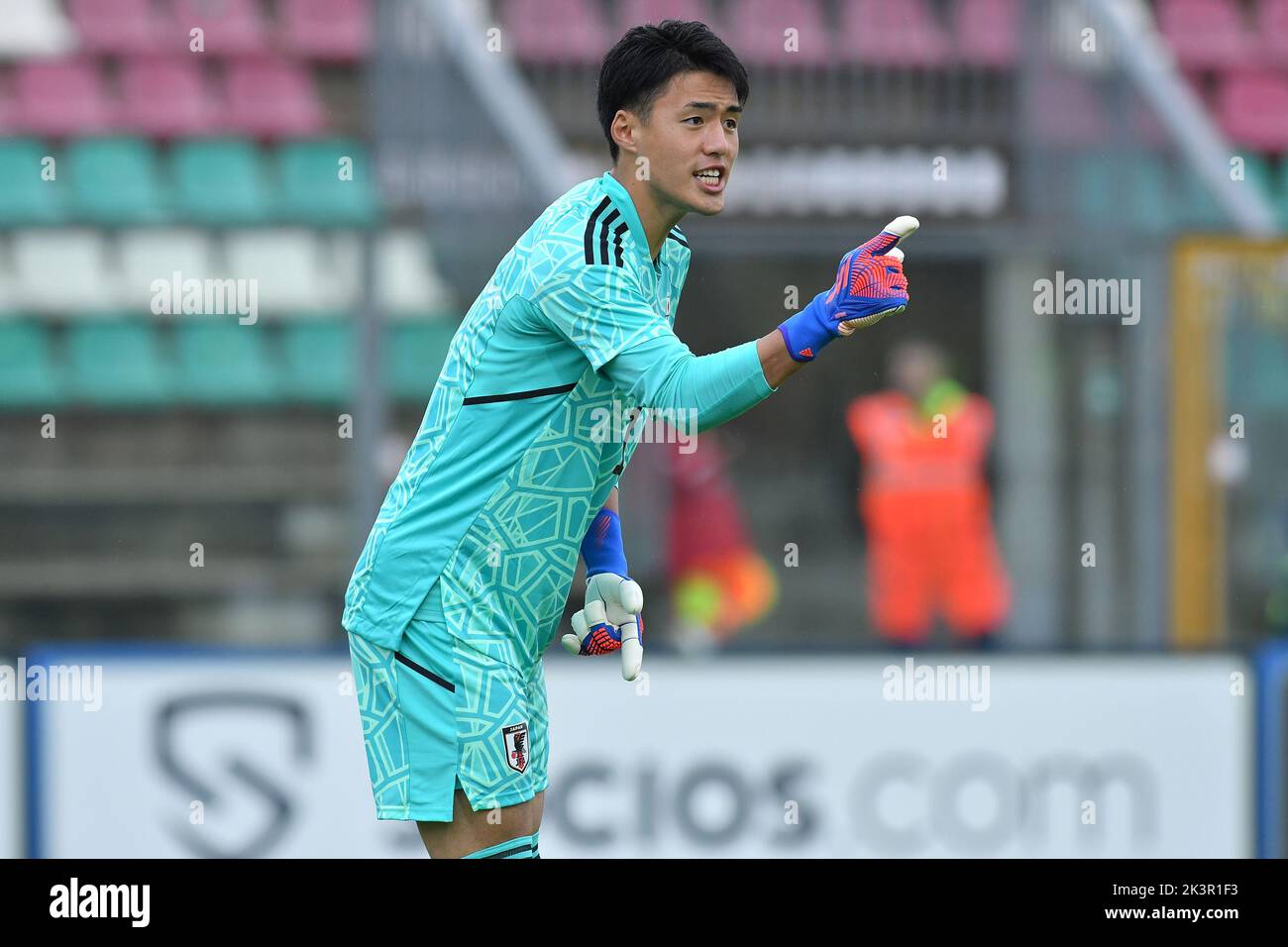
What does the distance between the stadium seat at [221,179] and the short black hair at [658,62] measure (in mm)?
4983

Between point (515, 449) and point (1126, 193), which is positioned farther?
point (1126, 193)

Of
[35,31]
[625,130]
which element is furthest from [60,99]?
[625,130]

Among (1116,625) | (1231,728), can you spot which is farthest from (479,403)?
(1116,625)

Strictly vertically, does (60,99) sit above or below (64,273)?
above

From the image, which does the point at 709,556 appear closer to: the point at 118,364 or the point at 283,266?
the point at 283,266

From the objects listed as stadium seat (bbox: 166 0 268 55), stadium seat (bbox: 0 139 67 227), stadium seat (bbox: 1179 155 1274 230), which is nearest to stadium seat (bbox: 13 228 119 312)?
stadium seat (bbox: 0 139 67 227)

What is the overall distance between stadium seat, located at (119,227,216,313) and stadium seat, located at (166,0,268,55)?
123cm

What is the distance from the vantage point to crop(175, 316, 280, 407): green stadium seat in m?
7.30

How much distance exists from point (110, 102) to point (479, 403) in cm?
623

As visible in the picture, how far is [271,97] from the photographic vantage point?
8.10 meters

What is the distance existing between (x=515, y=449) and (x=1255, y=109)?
22.2 ft
